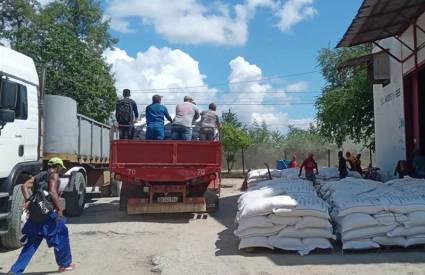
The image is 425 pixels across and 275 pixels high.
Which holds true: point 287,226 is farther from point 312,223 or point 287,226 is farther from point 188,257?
point 188,257

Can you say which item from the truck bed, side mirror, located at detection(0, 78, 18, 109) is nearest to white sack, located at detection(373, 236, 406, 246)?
the truck bed

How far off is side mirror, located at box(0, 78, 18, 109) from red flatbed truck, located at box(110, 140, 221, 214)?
4069 millimetres

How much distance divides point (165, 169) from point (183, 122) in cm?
125

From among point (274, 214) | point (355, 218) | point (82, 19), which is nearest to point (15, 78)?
point (274, 214)

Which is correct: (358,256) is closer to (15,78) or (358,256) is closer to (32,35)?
(15,78)

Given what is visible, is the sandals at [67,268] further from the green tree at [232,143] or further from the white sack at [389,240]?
the green tree at [232,143]

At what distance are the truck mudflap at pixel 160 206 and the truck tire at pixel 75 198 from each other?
1.90m

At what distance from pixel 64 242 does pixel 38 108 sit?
154 inches

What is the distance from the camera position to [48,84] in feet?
93.2

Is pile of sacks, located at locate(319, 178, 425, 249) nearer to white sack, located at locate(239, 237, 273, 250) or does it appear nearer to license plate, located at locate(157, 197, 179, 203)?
white sack, located at locate(239, 237, 273, 250)

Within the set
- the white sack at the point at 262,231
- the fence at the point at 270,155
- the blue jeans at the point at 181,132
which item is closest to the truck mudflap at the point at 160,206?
the blue jeans at the point at 181,132

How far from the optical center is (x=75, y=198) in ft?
45.5

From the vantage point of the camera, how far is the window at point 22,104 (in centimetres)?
948

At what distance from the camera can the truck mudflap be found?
12.6 metres
